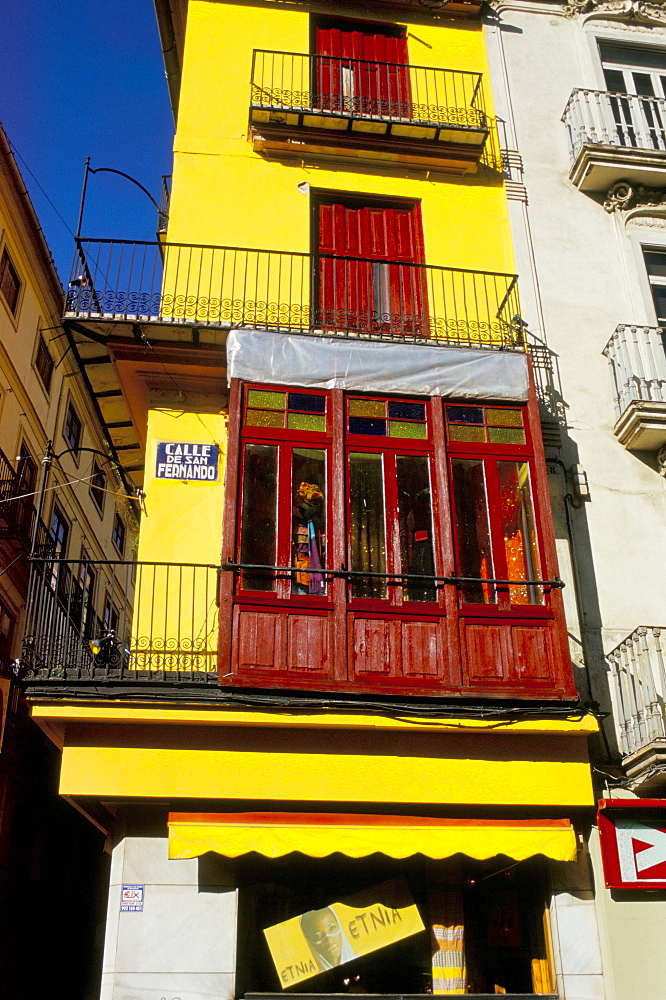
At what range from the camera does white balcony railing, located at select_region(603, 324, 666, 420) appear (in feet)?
38.0

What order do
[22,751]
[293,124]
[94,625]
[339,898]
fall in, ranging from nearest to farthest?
1. [339,898]
2. [293,124]
3. [22,751]
4. [94,625]

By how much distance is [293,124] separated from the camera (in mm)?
12781

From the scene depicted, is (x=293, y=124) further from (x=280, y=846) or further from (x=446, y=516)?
(x=280, y=846)

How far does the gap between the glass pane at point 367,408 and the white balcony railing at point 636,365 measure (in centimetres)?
330

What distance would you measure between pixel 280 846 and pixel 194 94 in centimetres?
1025

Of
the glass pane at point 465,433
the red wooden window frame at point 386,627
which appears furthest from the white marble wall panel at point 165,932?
the glass pane at point 465,433

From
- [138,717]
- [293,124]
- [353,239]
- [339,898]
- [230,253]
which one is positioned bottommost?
[339,898]

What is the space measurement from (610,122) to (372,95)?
A: 3.49m

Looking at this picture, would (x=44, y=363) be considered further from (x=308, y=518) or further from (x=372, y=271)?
(x=308, y=518)

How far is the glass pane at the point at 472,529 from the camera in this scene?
962 centimetres

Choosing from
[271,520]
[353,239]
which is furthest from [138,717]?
[353,239]

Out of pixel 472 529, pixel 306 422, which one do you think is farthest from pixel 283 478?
pixel 472 529

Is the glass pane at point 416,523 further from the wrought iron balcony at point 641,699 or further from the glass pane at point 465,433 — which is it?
the wrought iron balcony at point 641,699

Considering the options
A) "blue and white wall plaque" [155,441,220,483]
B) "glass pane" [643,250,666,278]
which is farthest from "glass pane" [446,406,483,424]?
"glass pane" [643,250,666,278]
